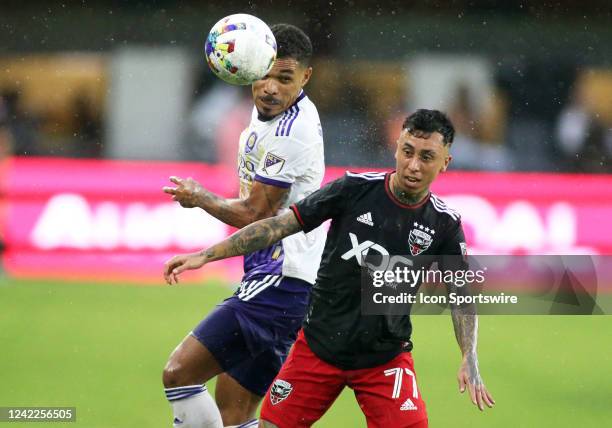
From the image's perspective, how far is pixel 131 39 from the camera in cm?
1825

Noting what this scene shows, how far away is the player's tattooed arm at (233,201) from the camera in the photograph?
505cm

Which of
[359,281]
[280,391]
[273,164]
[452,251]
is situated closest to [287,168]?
[273,164]

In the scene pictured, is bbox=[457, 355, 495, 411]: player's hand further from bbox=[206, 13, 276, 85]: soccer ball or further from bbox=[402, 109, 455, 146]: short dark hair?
bbox=[206, 13, 276, 85]: soccer ball

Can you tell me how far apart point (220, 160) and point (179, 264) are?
11178 mm

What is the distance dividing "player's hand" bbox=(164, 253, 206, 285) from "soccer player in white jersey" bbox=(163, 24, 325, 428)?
0.61 metres

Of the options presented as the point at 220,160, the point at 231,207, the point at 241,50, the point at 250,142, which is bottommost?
the point at 220,160

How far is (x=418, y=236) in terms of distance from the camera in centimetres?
481

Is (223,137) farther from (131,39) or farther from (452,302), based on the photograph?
(452,302)

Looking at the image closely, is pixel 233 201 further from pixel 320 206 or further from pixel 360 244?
pixel 360 244

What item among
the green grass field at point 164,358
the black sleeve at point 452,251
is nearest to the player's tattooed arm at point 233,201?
the black sleeve at point 452,251

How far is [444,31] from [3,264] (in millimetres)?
9407

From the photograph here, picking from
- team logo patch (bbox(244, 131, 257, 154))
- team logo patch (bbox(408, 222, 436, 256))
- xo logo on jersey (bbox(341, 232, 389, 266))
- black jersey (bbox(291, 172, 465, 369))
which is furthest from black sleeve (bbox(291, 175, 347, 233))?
team logo patch (bbox(244, 131, 257, 154))

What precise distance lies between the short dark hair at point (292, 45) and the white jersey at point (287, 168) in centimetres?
22

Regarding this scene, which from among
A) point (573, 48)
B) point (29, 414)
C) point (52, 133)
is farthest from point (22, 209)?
point (573, 48)
